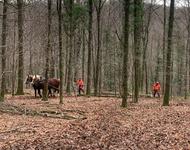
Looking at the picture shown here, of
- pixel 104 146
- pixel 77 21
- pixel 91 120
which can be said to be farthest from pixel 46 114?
pixel 77 21

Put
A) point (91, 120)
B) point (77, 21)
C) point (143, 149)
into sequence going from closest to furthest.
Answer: point (143, 149), point (91, 120), point (77, 21)

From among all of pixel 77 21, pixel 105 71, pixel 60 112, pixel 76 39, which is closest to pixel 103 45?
pixel 105 71

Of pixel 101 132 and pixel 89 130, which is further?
pixel 89 130

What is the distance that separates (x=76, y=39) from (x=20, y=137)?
37.9m

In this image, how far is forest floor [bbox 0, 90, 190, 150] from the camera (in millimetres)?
12914

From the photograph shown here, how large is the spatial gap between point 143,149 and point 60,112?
9138mm

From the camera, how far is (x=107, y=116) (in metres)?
20.0

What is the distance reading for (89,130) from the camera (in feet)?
50.8

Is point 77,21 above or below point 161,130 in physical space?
above

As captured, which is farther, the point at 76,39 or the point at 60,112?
the point at 76,39

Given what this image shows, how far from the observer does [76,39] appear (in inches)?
2036

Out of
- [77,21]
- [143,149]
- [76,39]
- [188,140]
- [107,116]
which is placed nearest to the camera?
[143,149]

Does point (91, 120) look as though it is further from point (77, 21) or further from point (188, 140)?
point (77, 21)

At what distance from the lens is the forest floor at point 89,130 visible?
1291 cm
